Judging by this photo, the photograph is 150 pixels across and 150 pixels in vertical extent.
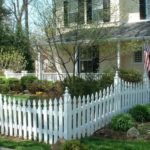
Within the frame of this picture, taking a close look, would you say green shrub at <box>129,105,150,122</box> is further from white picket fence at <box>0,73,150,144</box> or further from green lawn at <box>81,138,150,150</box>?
green lawn at <box>81,138,150,150</box>

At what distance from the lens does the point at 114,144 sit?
9.22 m

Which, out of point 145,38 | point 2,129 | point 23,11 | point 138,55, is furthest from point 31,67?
point 2,129

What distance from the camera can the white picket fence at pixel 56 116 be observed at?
9.45 m

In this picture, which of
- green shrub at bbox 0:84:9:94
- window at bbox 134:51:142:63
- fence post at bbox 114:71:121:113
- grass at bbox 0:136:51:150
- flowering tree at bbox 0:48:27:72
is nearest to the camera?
grass at bbox 0:136:51:150

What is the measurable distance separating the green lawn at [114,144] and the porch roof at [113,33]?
294 inches

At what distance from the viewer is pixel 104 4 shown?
22250mm

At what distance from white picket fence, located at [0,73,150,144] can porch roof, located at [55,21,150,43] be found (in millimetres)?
5378

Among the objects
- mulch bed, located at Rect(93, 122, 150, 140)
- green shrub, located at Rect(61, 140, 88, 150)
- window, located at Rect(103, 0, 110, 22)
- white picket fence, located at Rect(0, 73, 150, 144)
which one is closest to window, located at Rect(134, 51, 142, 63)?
window, located at Rect(103, 0, 110, 22)

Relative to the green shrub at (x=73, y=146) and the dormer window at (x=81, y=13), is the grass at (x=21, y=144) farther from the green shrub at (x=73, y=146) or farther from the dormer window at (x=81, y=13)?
the dormer window at (x=81, y=13)

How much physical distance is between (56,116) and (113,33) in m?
14.9

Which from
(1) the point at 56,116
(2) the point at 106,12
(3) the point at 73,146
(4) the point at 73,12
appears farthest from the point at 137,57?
(3) the point at 73,146

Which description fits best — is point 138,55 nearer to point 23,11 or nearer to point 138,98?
point 138,98

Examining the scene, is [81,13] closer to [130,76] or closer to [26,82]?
[130,76]

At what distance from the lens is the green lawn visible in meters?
8.88
